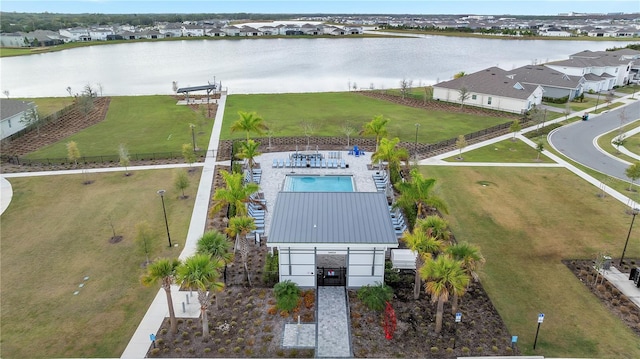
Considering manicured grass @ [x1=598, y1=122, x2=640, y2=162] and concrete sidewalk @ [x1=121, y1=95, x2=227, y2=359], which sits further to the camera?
manicured grass @ [x1=598, y1=122, x2=640, y2=162]

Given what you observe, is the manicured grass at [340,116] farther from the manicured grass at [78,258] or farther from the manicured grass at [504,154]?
the manicured grass at [78,258]

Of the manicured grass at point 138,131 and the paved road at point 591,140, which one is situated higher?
the manicured grass at point 138,131

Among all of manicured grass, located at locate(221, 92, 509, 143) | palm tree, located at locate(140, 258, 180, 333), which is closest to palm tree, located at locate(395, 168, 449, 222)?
palm tree, located at locate(140, 258, 180, 333)

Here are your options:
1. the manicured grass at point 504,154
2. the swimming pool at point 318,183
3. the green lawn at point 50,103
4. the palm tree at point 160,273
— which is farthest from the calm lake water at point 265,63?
the palm tree at point 160,273

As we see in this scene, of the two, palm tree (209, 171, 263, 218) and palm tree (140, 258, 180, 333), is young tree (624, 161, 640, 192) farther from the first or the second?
palm tree (140, 258, 180, 333)

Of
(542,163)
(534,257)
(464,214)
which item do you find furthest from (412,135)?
(534,257)

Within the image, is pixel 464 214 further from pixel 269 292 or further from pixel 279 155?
pixel 279 155
